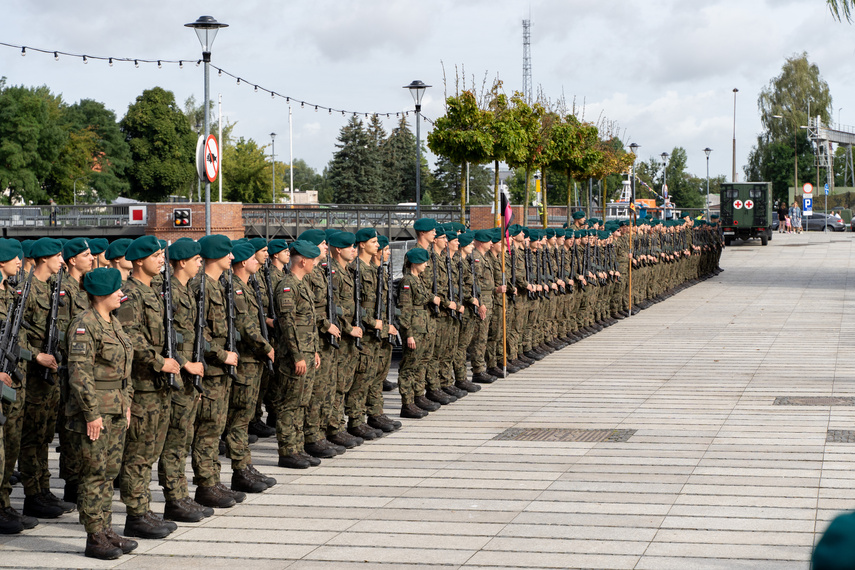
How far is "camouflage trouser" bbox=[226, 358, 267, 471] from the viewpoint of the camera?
27.6 feet

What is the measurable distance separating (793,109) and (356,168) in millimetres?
40090

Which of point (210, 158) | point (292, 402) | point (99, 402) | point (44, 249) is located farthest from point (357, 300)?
point (210, 158)

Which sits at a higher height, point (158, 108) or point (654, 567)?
point (158, 108)

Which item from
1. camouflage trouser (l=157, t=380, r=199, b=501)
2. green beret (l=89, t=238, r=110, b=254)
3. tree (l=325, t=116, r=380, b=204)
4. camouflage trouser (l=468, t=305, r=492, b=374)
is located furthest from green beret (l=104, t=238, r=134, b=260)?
tree (l=325, t=116, r=380, b=204)

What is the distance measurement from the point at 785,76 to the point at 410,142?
34.9 meters

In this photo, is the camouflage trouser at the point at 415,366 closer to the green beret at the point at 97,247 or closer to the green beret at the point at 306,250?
the green beret at the point at 306,250

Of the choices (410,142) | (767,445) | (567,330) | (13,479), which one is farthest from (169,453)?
(410,142)

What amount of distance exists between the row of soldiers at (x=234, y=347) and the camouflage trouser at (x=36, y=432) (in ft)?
0.04

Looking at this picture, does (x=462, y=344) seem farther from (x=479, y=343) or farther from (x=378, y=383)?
(x=378, y=383)

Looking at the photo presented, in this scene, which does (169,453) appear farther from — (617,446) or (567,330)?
(567,330)

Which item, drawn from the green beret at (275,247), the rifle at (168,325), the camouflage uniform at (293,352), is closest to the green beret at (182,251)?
the rifle at (168,325)

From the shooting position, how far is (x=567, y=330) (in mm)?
19219

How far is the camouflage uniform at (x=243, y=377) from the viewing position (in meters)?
8.36

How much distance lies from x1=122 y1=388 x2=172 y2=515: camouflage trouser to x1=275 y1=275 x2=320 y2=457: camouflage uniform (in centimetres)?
190
